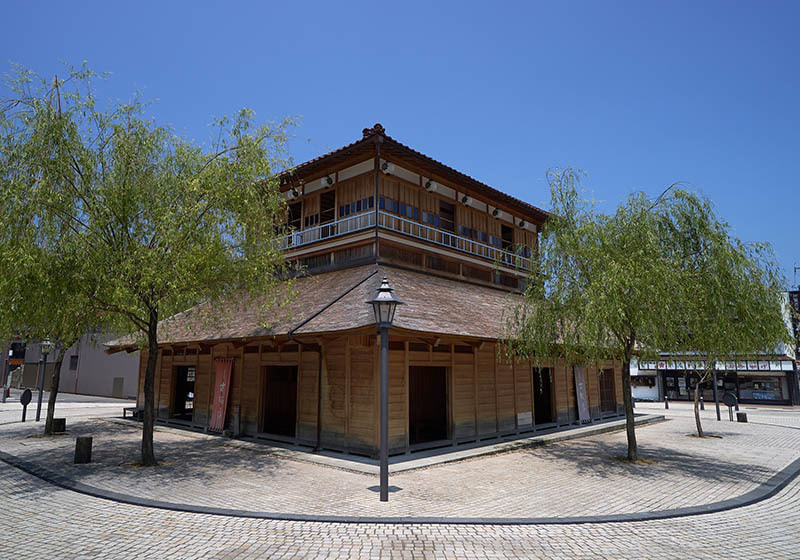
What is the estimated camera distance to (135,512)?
293 inches

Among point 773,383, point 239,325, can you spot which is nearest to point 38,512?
point 239,325

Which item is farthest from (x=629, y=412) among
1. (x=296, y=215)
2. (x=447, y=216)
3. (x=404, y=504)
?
(x=296, y=215)

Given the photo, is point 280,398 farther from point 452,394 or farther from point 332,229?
point 332,229

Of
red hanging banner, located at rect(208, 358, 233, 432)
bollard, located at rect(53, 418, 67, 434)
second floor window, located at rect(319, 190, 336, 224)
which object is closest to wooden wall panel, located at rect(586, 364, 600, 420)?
second floor window, located at rect(319, 190, 336, 224)

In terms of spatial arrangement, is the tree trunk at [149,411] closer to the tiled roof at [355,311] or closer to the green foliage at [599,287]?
the tiled roof at [355,311]

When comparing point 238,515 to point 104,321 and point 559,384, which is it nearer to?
point 104,321

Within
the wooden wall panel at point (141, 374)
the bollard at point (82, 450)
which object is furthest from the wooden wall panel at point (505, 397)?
the wooden wall panel at point (141, 374)

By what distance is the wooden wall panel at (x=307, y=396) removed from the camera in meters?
13.3

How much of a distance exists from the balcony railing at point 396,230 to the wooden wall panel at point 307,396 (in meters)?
4.23

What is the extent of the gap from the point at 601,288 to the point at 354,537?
7.81 metres

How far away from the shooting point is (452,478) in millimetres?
10203

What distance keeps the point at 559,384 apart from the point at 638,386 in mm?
26683

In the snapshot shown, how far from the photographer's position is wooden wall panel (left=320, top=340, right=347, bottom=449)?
1259 cm

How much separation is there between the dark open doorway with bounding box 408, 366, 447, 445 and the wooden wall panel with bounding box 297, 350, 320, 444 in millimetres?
3193
